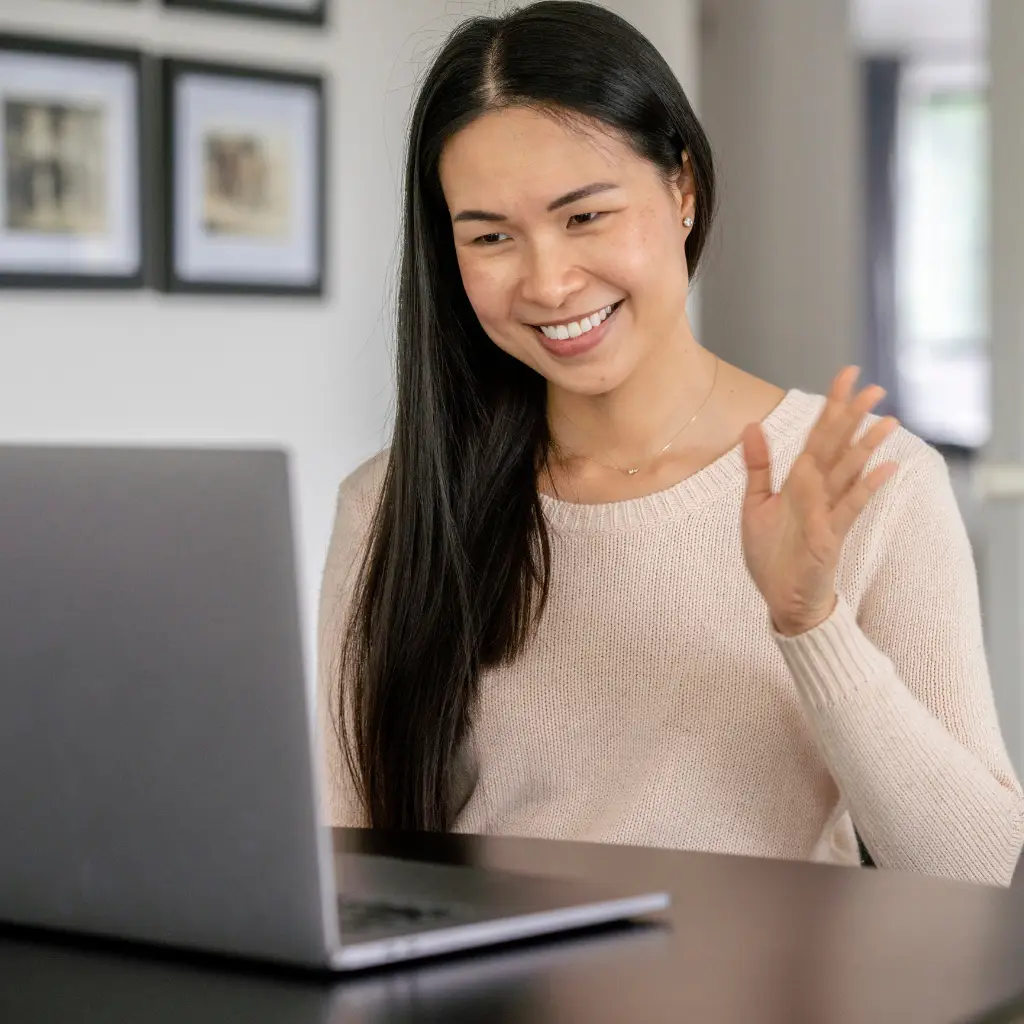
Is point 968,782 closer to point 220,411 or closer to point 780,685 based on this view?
point 780,685

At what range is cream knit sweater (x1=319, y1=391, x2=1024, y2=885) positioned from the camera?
1529 mm

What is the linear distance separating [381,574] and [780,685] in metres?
0.41

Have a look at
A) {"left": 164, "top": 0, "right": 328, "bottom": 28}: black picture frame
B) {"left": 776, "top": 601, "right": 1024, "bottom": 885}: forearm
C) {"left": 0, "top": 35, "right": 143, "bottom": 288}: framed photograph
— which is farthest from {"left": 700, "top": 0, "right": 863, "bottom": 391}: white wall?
{"left": 776, "top": 601, "right": 1024, "bottom": 885}: forearm

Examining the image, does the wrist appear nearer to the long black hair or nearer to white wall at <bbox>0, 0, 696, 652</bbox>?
the long black hair

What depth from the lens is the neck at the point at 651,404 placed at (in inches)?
70.0

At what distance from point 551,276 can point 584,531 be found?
11.3 inches

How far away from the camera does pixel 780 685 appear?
5.38ft

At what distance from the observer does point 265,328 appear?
133 inches

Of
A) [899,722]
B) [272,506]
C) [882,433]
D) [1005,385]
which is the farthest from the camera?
[1005,385]

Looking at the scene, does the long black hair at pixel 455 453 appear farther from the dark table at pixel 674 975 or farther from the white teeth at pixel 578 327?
the dark table at pixel 674 975

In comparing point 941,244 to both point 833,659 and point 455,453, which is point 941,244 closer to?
point 455,453

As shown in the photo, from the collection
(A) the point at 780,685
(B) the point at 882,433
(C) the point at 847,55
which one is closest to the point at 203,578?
(B) the point at 882,433

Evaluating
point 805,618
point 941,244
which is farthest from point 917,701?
point 941,244

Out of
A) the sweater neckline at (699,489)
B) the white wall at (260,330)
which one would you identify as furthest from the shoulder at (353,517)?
the white wall at (260,330)
